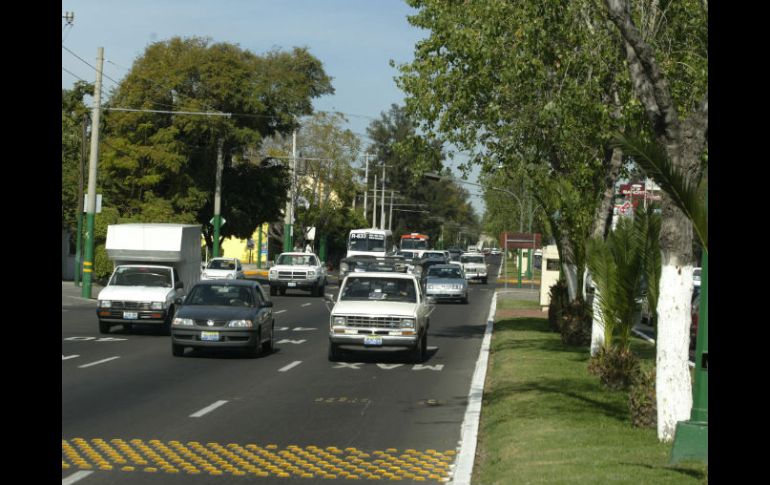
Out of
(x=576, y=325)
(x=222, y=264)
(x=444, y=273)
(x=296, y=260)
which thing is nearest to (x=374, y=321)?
(x=576, y=325)

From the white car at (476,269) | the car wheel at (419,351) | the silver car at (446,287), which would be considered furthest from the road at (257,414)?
the white car at (476,269)

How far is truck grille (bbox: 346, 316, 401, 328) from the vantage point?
74.4 ft

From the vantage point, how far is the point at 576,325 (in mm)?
26172

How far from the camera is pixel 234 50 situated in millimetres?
63062

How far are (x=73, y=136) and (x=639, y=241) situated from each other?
5250 cm

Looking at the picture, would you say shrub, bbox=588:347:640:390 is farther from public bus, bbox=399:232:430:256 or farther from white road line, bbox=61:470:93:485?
public bus, bbox=399:232:430:256

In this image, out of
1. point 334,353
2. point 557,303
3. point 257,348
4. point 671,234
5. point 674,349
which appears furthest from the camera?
point 557,303

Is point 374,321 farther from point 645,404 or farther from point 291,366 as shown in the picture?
point 645,404

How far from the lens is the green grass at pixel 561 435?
1089 centimetres

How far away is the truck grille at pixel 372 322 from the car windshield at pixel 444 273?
28269 millimetres

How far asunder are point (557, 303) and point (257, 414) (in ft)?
51.9

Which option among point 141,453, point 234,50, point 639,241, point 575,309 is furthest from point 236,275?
point 141,453

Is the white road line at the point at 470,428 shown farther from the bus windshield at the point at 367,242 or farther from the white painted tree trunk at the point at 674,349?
the bus windshield at the point at 367,242

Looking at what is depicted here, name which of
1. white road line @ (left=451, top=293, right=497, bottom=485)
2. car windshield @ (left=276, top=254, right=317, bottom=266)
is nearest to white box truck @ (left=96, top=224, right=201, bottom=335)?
white road line @ (left=451, top=293, right=497, bottom=485)
